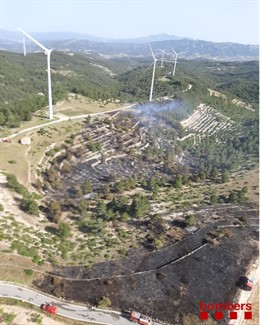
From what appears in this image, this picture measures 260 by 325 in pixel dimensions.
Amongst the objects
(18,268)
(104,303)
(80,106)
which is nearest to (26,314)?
(18,268)

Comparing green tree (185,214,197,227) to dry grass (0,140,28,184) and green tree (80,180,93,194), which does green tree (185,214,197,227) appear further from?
dry grass (0,140,28,184)

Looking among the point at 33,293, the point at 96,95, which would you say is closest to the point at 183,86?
the point at 96,95

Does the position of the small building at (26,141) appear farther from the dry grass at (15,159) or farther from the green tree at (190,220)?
the green tree at (190,220)

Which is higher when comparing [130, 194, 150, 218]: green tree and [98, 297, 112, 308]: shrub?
[130, 194, 150, 218]: green tree

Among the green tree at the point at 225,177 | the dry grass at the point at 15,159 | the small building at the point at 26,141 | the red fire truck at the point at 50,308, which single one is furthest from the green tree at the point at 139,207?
the green tree at the point at 225,177

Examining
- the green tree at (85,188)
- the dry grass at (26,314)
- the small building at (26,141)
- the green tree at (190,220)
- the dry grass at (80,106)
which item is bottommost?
the dry grass at (26,314)

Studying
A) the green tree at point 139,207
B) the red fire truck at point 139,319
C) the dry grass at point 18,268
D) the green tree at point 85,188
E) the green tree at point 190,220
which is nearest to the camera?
the red fire truck at point 139,319

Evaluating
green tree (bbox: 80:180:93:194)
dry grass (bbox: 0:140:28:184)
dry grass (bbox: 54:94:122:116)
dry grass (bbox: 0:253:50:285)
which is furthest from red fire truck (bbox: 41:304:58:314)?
dry grass (bbox: 54:94:122:116)

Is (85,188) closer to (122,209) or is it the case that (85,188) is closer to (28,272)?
(122,209)
